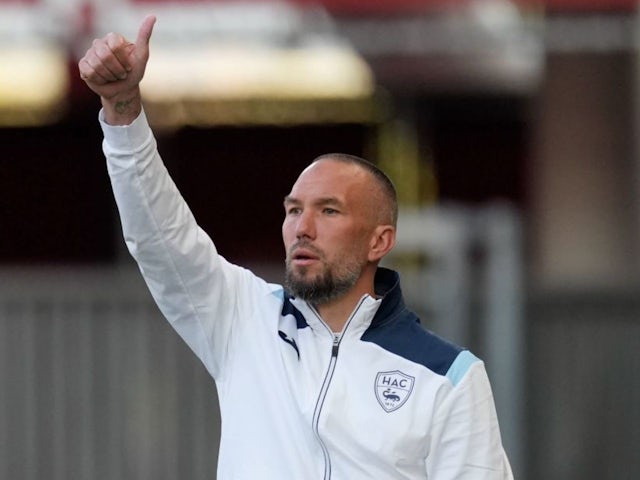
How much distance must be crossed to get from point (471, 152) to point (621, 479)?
Answer: 20.8ft

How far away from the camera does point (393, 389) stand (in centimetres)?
407

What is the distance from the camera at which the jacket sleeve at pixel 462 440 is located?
403cm

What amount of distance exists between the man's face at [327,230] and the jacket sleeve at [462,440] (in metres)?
0.43

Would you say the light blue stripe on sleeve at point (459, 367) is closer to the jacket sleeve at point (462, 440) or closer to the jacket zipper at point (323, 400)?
the jacket sleeve at point (462, 440)

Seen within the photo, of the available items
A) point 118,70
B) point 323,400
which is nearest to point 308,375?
point 323,400

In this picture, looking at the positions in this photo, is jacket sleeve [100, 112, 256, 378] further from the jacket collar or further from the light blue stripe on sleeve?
the light blue stripe on sleeve

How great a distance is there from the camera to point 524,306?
8.55 m

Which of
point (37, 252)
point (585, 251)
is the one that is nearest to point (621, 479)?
point (585, 251)

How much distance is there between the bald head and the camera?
4.35m

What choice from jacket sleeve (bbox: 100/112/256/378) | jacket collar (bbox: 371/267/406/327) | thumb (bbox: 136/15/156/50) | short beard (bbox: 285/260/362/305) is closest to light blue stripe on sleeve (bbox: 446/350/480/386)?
jacket collar (bbox: 371/267/406/327)

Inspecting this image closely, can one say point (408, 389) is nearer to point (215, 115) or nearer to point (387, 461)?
point (387, 461)

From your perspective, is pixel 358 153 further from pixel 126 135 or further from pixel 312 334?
pixel 126 135

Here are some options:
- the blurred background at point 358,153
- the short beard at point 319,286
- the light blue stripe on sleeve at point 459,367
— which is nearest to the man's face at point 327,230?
the short beard at point 319,286

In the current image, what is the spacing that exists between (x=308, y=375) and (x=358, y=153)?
1037 centimetres
